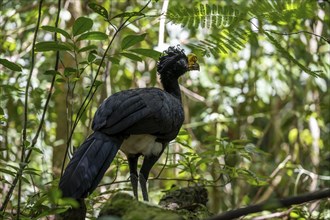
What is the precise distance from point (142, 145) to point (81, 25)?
3.41ft

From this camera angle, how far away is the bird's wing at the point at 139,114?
3347 mm

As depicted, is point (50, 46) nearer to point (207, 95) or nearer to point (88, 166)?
point (88, 166)

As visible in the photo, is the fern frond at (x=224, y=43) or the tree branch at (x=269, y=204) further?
the fern frond at (x=224, y=43)

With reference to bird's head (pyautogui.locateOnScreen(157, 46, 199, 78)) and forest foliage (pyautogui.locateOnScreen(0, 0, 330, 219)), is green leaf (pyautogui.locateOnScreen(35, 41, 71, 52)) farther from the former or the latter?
forest foliage (pyautogui.locateOnScreen(0, 0, 330, 219))

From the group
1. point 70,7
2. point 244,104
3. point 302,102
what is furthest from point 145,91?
point 302,102

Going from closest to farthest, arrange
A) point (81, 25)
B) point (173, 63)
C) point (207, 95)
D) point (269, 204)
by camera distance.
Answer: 1. point (269, 204)
2. point (81, 25)
3. point (173, 63)
4. point (207, 95)

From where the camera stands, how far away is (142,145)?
12.6 ft

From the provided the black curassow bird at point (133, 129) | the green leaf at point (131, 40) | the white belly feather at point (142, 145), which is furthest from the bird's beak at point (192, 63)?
the green leaf at point (131, 40)

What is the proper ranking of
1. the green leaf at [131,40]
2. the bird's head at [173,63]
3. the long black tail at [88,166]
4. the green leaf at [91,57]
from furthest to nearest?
the bird's head at [173,63] → the green leaf at [91,57] → the green leaf at [131,40] → the long black tail at [88,166]

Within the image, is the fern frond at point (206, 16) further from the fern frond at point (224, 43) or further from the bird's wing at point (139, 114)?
the bird's wing at point (139, 114)

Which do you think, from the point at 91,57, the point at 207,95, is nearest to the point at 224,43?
the point at 91,57

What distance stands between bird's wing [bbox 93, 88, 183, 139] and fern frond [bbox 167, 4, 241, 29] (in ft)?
1.60

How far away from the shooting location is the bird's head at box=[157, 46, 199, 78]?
166 inches

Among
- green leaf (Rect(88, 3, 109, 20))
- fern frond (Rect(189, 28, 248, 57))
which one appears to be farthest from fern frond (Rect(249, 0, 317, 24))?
green leaf (Rect(88, 3, 109, 20))
